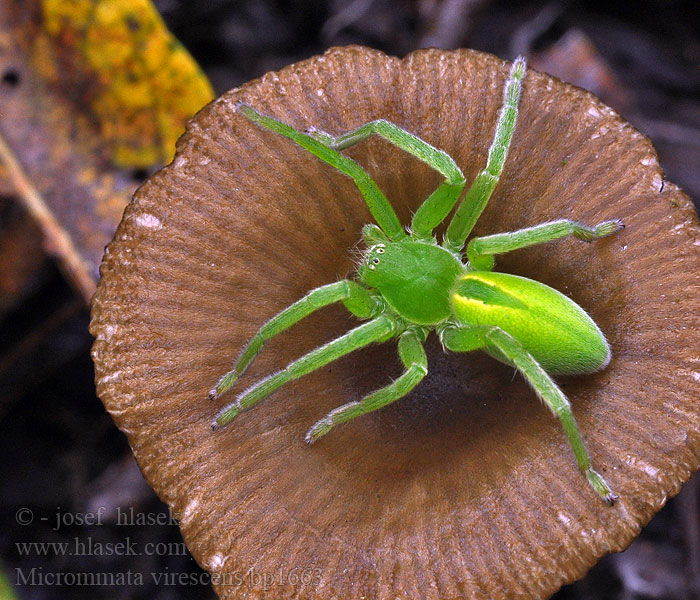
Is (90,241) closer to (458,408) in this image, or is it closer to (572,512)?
(458,408)

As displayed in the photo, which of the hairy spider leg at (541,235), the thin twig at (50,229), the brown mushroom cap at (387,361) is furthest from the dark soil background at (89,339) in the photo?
the hairy spider leg at (541,235)

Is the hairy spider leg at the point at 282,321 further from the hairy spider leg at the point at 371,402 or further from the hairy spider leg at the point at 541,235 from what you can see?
the hairy spider leg at the point at 541,235

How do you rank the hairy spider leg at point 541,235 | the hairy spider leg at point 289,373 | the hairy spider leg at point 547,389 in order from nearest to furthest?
the hairy spider leg at point 547,389, the hairy spider leg at point 289,373, the hairy spider leg at point 541,235

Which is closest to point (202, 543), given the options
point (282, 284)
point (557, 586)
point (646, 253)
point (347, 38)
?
point (282, 284)

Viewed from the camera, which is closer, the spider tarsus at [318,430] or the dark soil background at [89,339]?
the spider tarsus at [318,430]

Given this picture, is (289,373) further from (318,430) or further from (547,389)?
(547,389)

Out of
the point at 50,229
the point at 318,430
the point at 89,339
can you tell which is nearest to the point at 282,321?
the point at 318,430
